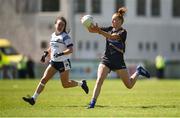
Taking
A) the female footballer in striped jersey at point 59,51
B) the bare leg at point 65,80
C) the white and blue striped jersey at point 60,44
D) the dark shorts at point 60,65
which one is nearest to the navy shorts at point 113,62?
the female footballer in striped jersey at point 59,51

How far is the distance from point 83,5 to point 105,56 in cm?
6705

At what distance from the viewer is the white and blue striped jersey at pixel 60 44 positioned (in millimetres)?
20172

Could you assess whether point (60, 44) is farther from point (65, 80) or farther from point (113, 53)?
point (113, 53)

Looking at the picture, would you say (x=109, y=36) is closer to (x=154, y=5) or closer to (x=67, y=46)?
(x=67, y=46)

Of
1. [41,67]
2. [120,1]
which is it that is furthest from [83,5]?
[41,67]

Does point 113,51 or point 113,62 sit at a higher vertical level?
point 113,51

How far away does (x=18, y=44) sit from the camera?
277ft

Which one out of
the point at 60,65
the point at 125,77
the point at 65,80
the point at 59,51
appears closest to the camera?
the point at 125,77

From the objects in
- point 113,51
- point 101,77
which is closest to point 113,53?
point 113,51

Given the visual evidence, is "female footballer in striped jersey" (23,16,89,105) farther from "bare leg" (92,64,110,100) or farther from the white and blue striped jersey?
"bare leg" (92,64,110,100)

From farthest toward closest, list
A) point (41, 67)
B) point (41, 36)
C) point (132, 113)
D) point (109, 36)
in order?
point (41, 36) → point (41, 67) → point (109, 36) → point (132, 113)

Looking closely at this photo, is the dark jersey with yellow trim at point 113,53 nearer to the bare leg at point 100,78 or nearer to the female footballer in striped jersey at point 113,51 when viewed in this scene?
the female footballer in striped jersey at point 113,51

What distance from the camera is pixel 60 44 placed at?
2023 centimetres

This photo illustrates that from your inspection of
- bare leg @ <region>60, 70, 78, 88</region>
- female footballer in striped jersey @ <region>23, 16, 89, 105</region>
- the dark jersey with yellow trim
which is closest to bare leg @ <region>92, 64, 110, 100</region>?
the dark jersey with yellow trim
